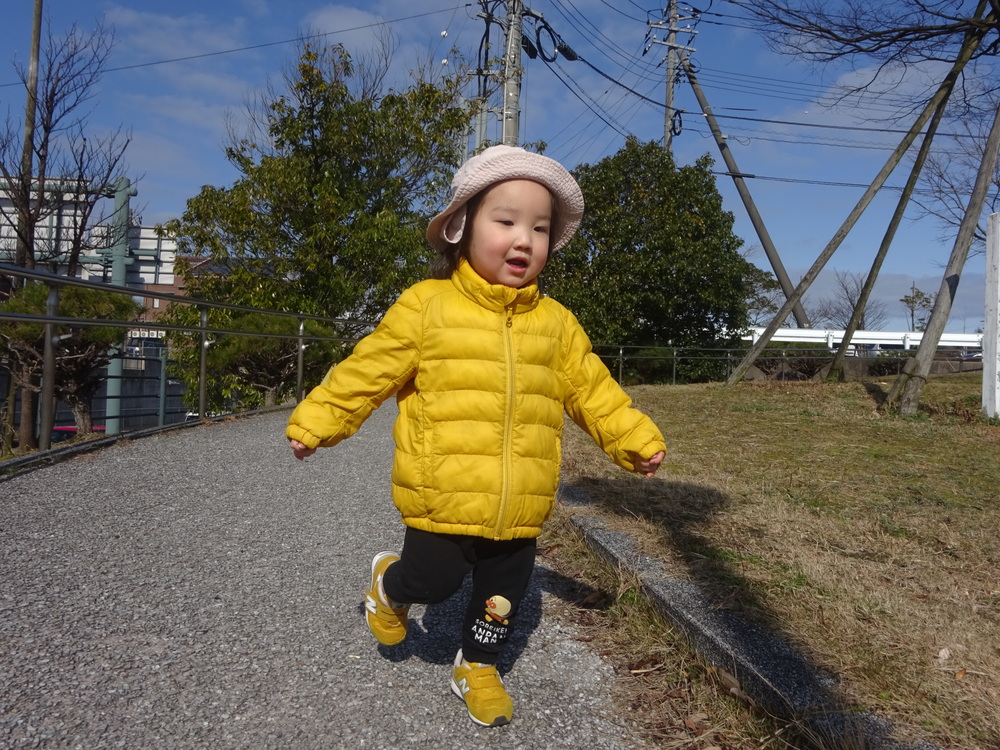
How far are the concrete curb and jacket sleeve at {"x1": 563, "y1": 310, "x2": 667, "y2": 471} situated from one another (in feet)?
1.87

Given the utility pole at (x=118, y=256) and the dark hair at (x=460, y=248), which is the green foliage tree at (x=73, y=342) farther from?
the dark hair at (x=460, y=248)

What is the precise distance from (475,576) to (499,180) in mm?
1157

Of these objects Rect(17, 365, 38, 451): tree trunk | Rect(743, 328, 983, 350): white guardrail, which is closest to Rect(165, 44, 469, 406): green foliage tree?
Rect(17, 365, 38, 451): tree trunk

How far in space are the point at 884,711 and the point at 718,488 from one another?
254 cm

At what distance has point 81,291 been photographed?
6.68m

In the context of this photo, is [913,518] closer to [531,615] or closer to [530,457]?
[531,615]

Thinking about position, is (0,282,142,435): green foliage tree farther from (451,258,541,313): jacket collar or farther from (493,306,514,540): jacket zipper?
(493,306,514,540): jacket zipper

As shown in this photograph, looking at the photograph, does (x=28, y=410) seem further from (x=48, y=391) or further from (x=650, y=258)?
(x=650, y=258)

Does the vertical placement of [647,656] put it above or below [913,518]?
below

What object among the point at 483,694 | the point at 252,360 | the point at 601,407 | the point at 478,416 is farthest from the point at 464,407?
the point at 252,360

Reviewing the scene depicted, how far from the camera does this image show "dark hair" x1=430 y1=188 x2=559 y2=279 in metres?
2.45

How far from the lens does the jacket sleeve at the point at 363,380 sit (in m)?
2.22

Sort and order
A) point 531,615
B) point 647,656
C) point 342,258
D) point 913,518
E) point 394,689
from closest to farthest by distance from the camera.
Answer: point 394,689, point 647,656, point 531,615, point 913,518, point 342,258

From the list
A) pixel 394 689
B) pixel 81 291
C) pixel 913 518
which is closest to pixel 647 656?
pixel 394 689
